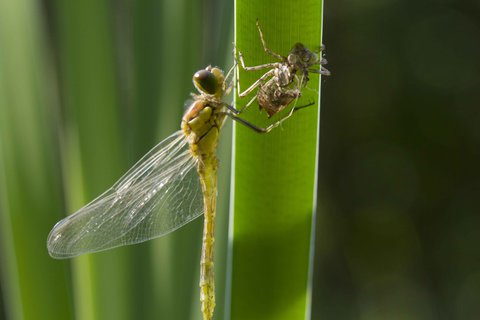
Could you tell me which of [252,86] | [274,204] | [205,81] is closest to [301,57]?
[252,86]

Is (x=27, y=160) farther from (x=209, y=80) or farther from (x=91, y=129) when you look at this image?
(x=209, y=80)

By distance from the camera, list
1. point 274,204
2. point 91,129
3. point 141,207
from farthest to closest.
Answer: point 141,207, point 91,129, point 274,204

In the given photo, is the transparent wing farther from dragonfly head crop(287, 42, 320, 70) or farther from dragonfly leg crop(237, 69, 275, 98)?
dragonfly head crop(287, 42, 320, 70)

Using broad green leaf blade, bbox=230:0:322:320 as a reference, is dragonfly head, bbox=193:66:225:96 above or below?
above

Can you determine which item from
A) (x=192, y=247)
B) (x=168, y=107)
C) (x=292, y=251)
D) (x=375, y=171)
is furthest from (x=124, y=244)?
(x=375, y=171)

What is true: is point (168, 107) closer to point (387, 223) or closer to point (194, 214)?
point (194, 214)

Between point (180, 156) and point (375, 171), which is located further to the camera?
point (375, 171)

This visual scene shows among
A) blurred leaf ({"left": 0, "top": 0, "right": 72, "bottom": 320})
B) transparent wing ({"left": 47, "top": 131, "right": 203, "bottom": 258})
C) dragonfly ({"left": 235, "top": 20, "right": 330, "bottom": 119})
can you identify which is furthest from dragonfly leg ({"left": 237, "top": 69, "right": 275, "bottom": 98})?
blurred leaf ({"left": 0, "top": 0, "right": 72, "bottom": 320})
